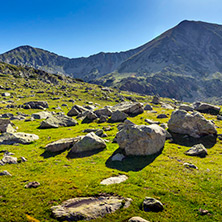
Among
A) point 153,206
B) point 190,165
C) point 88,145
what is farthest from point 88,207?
point 190,165

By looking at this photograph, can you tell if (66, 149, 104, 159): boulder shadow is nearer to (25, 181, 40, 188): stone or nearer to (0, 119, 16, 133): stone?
(25, 181, 40, 188): stone

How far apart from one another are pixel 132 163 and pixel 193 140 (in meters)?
20.6

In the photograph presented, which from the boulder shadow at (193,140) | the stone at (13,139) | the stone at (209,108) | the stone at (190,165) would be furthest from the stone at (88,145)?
the stone at (209,108)

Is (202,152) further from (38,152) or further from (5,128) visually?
(5,128)

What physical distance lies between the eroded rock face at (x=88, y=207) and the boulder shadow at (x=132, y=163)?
7.96m

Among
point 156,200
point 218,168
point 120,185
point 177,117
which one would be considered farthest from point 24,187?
point 177,117

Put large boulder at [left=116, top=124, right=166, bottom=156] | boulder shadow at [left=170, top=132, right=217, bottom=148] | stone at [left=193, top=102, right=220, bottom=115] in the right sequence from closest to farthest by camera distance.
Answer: large boulder at [left=116, top=124, right=166, bottom=156] → boulder shadow at [left=170, top=132, right=217, bottom=148] → stone at [left=193, top=102, right=220, bottom=115]

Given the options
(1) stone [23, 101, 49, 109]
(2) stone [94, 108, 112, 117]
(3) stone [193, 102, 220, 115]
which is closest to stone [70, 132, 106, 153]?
(2) stone [94, 108, 112, 117]

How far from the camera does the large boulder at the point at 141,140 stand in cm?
3014

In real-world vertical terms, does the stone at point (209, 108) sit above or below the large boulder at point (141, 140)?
below

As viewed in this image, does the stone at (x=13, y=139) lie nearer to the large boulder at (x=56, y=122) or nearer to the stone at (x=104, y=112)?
the large boulder at (x=56, y=122)

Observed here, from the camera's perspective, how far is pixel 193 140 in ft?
126

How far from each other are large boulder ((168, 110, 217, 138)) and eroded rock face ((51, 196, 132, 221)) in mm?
30281

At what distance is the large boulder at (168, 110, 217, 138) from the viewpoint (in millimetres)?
39625
